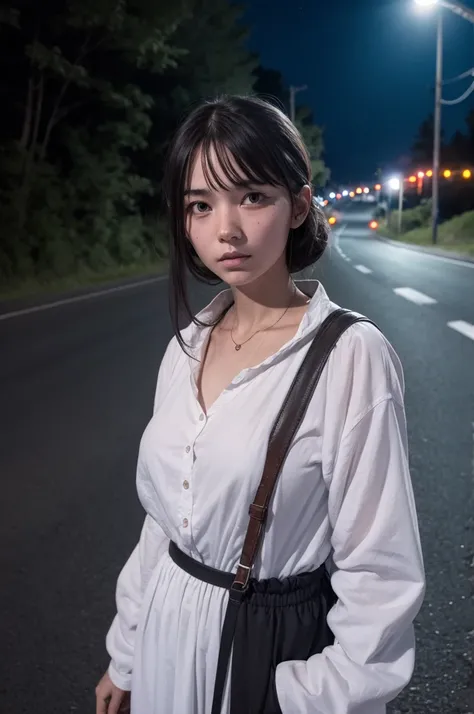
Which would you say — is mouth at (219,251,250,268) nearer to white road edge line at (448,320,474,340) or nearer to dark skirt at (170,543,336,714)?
dark skirt at (170,543,336,714)

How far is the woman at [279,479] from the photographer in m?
1.34

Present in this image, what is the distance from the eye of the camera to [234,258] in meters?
1.47

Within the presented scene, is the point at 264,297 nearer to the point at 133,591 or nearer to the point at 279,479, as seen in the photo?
the point at 279,479

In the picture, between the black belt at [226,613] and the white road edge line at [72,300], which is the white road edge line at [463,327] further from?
the black belt at [226,613]

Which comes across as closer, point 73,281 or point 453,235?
point 73,281

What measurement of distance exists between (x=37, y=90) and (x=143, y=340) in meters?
14.2

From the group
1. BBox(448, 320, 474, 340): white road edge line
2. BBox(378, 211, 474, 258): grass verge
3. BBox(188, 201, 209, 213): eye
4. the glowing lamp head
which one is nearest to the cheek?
BBox(188, 201, 209, 213): eye

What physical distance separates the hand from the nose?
1.06 m

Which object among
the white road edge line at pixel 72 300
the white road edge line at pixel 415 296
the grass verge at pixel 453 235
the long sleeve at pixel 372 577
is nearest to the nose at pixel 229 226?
the long sleeve at pixel 372 577

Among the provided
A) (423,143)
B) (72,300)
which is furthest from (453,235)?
(423,143)

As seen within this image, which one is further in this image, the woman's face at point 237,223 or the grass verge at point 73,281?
the grass verge at point 73,281

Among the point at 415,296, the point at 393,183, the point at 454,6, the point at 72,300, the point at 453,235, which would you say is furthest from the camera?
the point at 393,183

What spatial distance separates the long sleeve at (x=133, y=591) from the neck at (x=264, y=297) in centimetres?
22

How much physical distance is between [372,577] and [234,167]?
78cm
